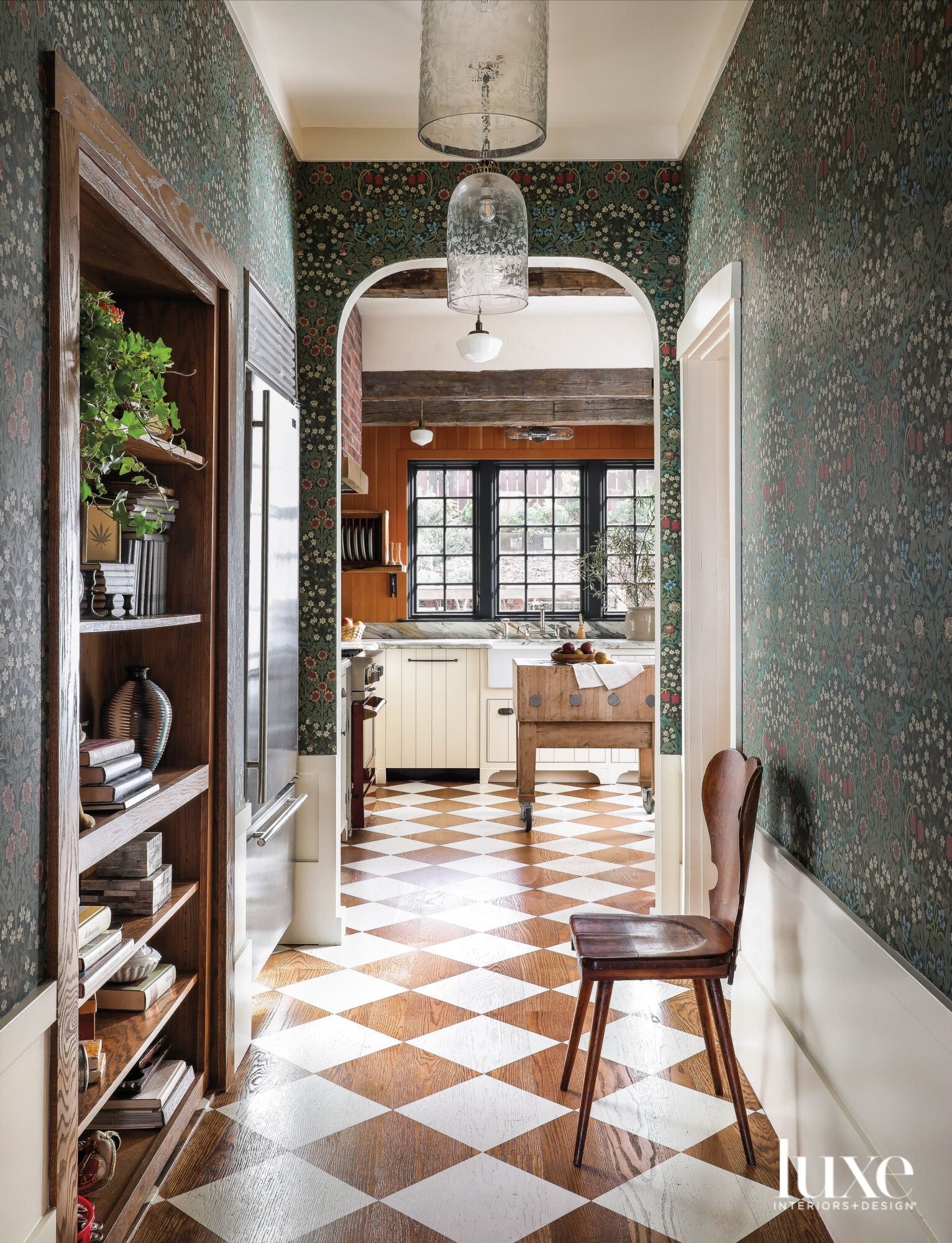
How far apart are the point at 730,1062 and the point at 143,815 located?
153 cm

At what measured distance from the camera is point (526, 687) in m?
5.49

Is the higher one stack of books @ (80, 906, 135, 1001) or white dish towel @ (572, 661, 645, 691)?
white dish towel @ (572, 661, 645, 691)

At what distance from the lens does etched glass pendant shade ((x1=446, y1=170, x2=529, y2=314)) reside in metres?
2.99

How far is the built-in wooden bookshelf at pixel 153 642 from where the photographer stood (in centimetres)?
158

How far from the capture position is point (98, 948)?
1886 millimetres

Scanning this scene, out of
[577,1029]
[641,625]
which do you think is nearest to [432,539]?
[641,625]

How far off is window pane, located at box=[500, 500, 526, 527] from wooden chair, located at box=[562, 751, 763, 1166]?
212 inches

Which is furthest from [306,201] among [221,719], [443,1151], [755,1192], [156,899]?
[755,1192]

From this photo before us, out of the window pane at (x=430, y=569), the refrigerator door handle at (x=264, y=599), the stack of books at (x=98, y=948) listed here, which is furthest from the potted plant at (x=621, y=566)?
the stack of books at (x=98, y=948)

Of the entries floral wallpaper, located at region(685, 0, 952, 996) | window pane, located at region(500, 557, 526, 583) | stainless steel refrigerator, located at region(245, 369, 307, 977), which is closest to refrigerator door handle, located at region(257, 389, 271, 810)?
stainless steel refrigerator, located at region(245, 369, 307, 977)

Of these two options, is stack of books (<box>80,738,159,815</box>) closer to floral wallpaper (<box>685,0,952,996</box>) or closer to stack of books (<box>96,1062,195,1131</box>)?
stack of books (<box>96,1062,195,1131</box>)

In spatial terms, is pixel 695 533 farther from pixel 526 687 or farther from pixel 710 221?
pixel 526 687

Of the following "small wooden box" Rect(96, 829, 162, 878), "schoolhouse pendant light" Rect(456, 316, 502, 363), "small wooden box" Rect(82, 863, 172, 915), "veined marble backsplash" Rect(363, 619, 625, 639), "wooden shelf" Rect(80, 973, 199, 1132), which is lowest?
"wooden shelf" Rect(80, 973, 199, 1132)

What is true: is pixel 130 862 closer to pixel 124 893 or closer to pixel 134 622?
pixel 124 893
